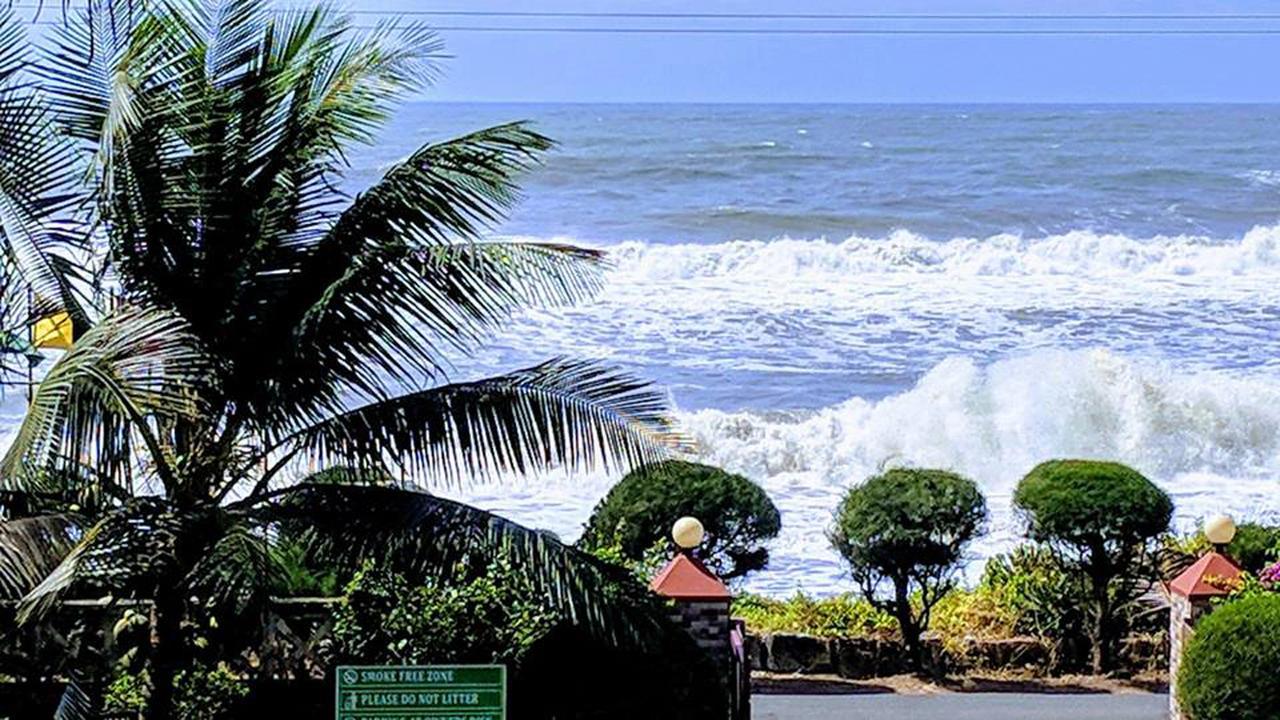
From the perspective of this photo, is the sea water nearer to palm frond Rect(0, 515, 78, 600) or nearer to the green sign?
the green sign

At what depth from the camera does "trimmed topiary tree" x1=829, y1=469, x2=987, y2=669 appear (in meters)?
12.2

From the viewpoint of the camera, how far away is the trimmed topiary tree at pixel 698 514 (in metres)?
11.6

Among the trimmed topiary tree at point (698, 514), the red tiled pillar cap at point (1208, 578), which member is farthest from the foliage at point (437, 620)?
the red tiled pillar cap at point (1208, 578)

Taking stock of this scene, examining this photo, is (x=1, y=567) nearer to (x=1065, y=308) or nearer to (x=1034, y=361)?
(x=1034, y=361)

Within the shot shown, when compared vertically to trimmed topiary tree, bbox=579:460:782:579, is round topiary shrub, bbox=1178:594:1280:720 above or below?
below

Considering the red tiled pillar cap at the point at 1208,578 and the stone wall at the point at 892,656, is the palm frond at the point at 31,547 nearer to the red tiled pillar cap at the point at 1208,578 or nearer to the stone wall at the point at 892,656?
the stone wall at the point at 892,656

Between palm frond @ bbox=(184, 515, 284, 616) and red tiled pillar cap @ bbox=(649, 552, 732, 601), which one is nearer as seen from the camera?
palm frond @ bbox=(184, 515, 284, 616)

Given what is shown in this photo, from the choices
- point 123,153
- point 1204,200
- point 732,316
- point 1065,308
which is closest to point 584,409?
point 123,153

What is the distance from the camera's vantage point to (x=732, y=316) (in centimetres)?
3097

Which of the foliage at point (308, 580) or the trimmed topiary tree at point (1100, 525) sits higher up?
the trimmed topiary tree at point (1100, 525)

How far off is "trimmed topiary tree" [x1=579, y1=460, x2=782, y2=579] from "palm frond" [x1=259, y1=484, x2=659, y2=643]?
3.31 meters

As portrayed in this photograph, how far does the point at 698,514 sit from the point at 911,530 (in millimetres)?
1498

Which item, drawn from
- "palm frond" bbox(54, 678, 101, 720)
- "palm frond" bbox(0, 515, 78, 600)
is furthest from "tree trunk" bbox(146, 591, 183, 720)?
"palm frond" bbox(0, 515, 78, 600)

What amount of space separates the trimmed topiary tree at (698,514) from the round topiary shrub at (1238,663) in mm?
3270
